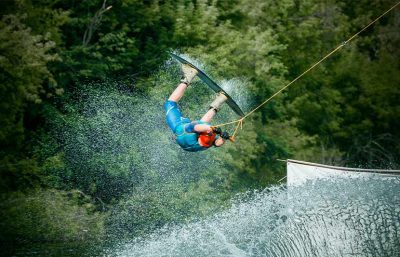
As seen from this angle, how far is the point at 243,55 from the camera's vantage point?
17.2m

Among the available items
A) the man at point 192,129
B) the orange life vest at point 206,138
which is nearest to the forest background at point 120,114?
the man at point 192,129

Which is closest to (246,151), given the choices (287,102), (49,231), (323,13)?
(287,102)

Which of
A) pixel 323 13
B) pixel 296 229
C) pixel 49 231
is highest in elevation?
pixel 323 13

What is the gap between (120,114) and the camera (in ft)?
50.5

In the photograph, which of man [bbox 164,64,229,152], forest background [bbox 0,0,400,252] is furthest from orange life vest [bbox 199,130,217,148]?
forest background [bbox 0,0,400,252]

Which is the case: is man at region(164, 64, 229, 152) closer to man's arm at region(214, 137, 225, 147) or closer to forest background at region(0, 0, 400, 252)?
Result: man's arm at region(214, 137, 225, 147)

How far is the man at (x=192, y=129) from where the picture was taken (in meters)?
8.52

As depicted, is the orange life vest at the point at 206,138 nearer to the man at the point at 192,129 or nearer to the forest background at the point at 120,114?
the man at the point at 192,129

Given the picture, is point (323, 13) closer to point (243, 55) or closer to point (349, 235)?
point (243, 55)

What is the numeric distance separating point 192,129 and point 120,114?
6.96 metres

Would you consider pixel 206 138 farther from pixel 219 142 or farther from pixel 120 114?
Answer: pixel 120 114

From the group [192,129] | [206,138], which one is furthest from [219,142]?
[192,129]

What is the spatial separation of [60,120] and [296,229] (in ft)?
22.6

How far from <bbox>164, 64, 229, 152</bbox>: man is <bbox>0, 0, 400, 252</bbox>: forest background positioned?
4.54m
